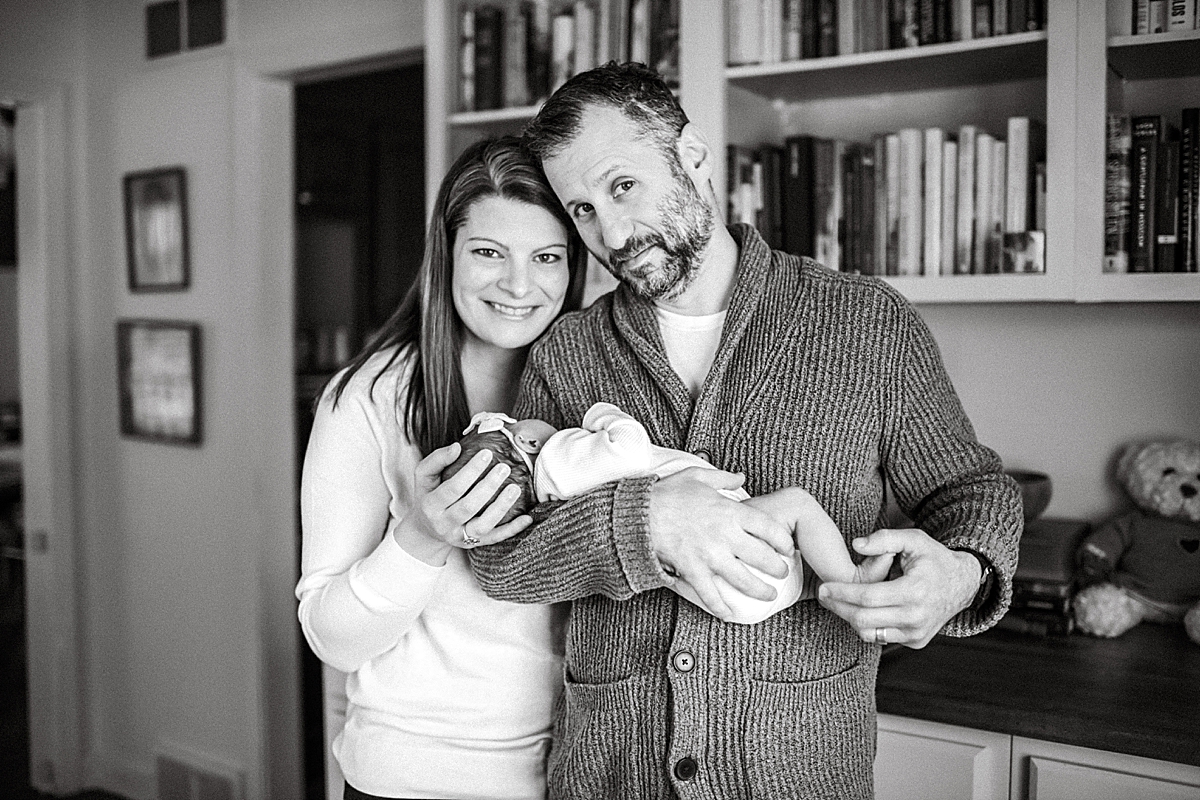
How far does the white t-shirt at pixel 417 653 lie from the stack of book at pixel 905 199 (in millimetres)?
1044

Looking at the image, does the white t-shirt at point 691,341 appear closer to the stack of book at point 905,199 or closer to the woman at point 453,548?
the woman at point 453,548

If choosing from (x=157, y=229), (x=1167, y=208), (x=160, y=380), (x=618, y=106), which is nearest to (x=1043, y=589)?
(x=1167, y=208)

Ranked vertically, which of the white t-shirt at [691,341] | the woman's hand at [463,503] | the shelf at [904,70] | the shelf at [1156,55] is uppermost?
the shelf at [904,70]

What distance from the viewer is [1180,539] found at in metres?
2.13

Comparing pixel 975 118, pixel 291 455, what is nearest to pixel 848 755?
pixel 975 118

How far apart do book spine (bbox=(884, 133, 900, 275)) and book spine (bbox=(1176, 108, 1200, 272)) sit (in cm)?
50

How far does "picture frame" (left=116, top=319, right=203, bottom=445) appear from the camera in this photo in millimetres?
3479

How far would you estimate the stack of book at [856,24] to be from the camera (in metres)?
2.09

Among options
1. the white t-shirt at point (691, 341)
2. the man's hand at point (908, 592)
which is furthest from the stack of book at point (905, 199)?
the man's hand at point (908, 592)

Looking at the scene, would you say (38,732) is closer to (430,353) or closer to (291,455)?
(291,455)

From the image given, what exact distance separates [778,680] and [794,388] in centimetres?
35

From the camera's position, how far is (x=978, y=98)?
2.39m

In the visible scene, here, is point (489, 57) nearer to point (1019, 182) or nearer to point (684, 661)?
point (1019, 182)

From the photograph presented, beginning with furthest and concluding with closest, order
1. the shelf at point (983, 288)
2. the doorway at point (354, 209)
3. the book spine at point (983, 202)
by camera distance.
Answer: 1. the doorway at point (354, 209)
2. the book spine at point (983, 202)
3. the shelf at point (983, 288)
